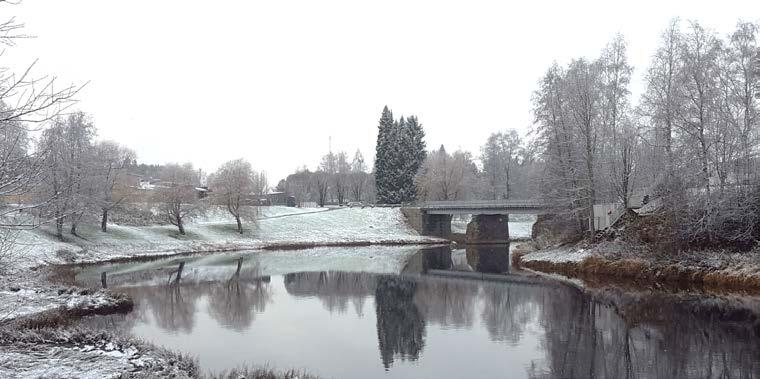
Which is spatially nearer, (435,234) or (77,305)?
(77,305)

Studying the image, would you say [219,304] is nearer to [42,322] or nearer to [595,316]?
[42,322]

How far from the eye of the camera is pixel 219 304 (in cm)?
2253


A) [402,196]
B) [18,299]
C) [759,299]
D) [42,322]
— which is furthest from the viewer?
[402,196]

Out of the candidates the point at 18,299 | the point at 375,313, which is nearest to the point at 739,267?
the point at 375,313

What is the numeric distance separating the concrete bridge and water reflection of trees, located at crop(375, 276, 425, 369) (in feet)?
97.6

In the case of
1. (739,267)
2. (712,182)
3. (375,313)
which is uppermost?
(712,182)

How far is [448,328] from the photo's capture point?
1725 cm

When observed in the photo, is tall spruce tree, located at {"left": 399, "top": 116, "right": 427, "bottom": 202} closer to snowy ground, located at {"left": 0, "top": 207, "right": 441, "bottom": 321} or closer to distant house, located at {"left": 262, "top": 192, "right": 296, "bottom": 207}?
snowy ground, located at {"left": 0, "top": 207, "right": 441, "bottom": 321}

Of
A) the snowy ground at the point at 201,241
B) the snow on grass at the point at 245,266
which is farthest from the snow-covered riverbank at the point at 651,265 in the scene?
the snowy ground at the point at 201,241

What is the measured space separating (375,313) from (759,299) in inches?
521

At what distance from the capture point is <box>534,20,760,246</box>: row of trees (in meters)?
24.9

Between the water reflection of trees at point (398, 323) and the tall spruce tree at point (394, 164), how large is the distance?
45389 millimetres

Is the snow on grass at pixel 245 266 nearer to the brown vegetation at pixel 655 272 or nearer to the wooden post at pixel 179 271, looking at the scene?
the wooden post at pixel 179 271

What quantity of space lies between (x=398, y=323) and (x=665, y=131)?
18865mm
